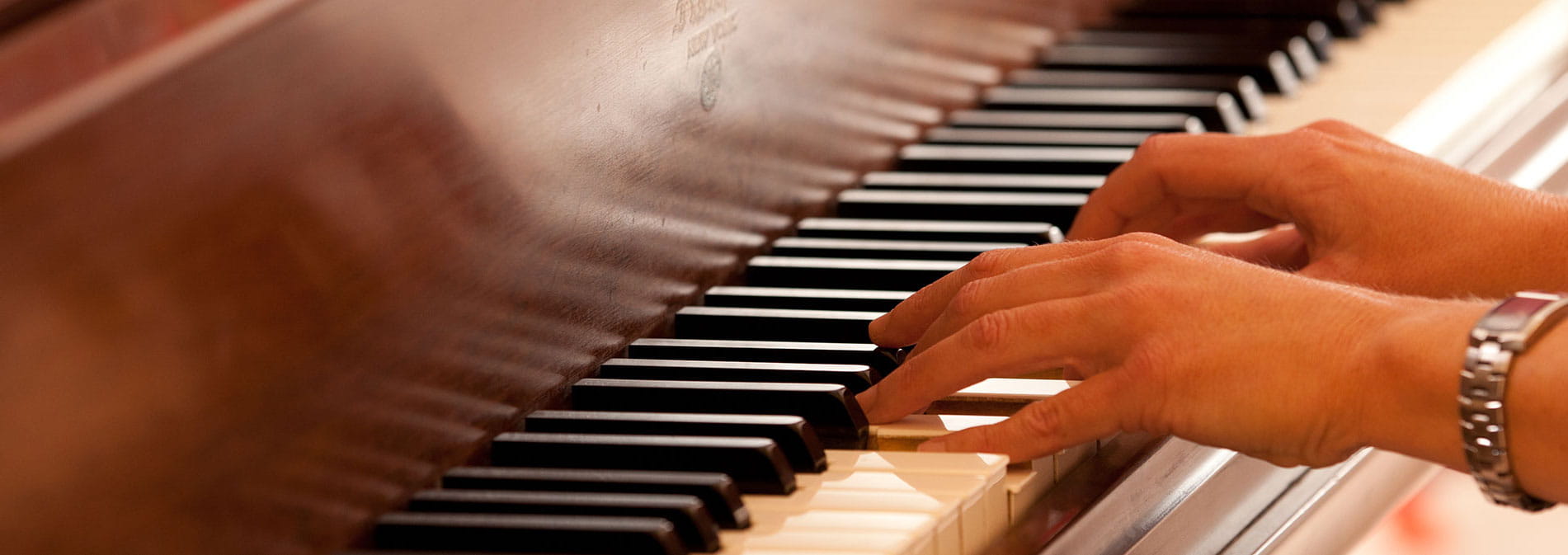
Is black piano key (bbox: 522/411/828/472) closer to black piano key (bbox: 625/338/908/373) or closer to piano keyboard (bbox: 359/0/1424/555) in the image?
piano keyboard (bbox: 359/0/1424/555)

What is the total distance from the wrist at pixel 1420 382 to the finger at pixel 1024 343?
20cm

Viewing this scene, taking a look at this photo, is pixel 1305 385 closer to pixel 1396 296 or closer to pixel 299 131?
pixel 1396 296

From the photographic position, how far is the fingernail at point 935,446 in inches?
55.6

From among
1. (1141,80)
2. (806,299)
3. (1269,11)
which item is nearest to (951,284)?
(806,299)

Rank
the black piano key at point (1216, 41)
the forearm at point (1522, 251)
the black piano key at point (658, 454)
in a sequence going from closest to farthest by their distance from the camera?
1. the black piano key at point (658, 454)
2. the forearm at point (1522, 251)
3. the black piano key at point (1216, 41)

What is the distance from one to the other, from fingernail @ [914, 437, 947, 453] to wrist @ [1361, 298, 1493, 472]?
0.33m

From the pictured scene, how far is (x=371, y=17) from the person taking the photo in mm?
1295

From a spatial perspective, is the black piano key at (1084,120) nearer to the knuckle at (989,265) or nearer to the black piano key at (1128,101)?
the black piano key at (1128,101)

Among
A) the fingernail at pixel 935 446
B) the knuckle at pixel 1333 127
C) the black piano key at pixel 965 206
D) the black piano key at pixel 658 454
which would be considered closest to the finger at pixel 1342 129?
the knuckle at pixel 1333 127

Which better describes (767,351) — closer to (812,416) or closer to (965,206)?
(812,416)

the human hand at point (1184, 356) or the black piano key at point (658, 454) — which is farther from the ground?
the black piano key at point (658, 454)

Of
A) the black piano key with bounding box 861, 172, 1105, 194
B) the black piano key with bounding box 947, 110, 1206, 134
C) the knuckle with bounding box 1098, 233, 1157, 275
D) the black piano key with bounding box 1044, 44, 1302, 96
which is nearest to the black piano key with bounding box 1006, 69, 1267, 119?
the black piano key with bounding box 1044, 44, 1302, 96

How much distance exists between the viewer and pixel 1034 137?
2.18 meters

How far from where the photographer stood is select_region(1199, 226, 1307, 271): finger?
6.06 feet
